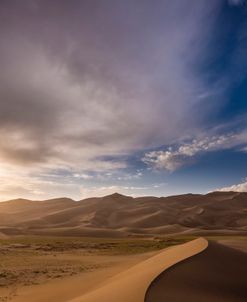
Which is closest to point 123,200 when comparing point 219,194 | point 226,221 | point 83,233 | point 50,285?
point 219,194

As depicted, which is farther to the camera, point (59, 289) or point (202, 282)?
point (59, 289)

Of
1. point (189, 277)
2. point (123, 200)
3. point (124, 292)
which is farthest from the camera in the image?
point (123, 200)

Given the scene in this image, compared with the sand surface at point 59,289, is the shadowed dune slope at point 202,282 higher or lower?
higher

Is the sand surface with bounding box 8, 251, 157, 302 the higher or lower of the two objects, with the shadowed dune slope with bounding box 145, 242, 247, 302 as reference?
lower

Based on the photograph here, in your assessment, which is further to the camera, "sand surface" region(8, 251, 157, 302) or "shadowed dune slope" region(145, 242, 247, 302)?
"sand surface" region(8, 251, 157, 302)

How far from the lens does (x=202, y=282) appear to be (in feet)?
33.6

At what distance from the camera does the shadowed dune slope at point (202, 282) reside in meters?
8.26

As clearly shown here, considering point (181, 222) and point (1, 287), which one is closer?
point (1, 287)

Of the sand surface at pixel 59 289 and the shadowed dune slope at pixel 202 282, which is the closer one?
the shadowed dune slope at pixel 202 282

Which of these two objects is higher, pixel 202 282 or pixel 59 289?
pixel 202 282

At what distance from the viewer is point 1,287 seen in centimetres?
1429

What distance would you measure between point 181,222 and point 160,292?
291ft

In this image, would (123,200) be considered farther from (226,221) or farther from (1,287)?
(1,287)

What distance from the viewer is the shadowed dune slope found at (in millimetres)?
8258
